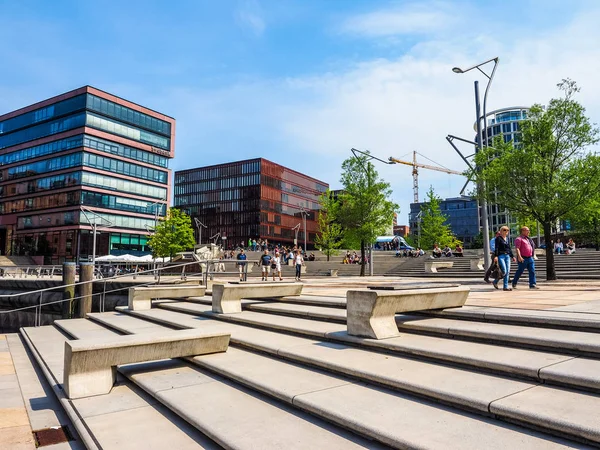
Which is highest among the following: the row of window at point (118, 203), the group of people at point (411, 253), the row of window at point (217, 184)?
the row of window at point (217, 184)

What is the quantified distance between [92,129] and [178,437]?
7257 cm

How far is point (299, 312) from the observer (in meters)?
7.07

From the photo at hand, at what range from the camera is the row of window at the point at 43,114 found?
6775cm

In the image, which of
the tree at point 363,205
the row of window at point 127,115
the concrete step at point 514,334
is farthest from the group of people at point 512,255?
the row of window at point 127,115

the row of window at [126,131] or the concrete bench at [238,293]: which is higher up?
the row of window at [126,131]

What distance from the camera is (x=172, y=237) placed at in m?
54.8

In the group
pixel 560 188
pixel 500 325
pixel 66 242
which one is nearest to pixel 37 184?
pixel 66 242

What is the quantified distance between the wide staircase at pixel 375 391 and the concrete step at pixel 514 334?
1 cm

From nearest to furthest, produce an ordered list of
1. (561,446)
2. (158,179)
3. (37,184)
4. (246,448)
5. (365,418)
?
(561,446), (246,448), (365,418), (37,184), (158,179)

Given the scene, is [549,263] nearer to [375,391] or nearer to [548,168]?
[548,168]

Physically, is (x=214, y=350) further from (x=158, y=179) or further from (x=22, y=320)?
(x=158, y=179)

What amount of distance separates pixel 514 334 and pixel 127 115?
7779cm

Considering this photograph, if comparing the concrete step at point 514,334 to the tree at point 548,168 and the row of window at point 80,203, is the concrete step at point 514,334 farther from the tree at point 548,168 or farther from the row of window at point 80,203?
the row of window at point 80,203

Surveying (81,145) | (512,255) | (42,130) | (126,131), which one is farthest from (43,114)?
(512,255)
